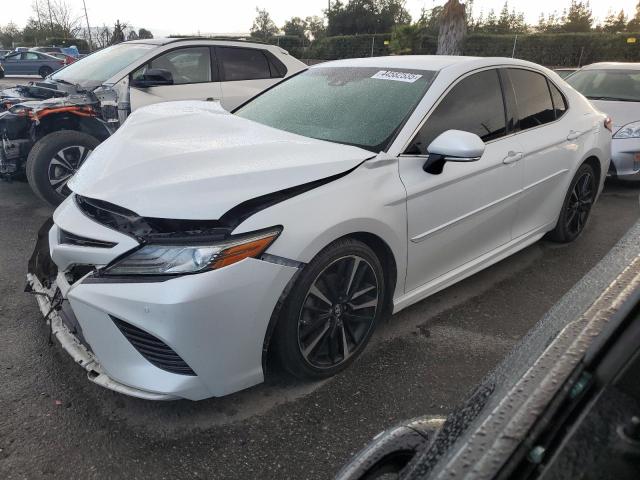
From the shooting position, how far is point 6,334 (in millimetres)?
2906

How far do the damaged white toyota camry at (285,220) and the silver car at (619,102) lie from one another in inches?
116

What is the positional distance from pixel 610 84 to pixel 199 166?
6.72 meters

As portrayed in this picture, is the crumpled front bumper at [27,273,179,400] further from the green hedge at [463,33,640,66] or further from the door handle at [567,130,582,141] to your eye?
the green hedge at [463,33,640,66]

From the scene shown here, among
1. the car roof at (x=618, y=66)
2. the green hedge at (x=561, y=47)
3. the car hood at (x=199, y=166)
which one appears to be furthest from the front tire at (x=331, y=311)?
the green hedge at (x=561, y=47)

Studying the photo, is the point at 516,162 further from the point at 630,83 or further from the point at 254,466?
the point at 630,83

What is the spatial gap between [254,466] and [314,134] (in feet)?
5.73

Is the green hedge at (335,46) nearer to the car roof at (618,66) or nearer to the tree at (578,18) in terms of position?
the tree at (578,18)

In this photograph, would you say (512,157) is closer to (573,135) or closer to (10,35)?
(573,135)

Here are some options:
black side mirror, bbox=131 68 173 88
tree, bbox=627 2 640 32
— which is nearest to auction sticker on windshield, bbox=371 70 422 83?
black side mirror, bbox=131 68 173 88

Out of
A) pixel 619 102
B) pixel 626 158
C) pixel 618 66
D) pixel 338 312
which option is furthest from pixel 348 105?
→ pixel 618 66

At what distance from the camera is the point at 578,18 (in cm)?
3281

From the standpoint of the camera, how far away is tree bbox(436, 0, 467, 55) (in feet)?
38.9

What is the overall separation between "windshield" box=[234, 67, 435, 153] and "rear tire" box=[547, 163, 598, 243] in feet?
6.04

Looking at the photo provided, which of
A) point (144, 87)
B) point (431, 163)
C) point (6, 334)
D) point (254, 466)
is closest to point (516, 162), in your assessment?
point (431, 163)
